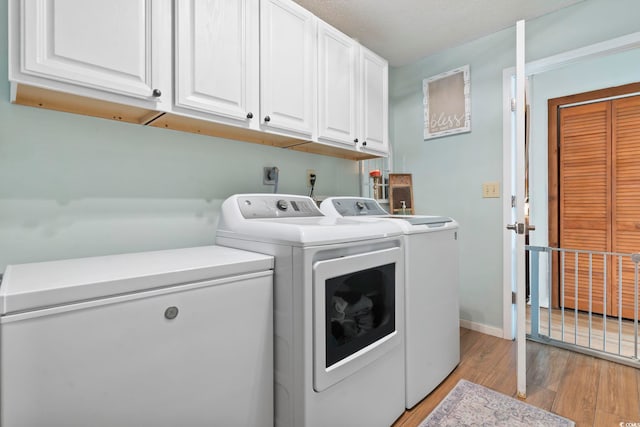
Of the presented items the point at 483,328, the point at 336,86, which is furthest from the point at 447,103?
the point at 483,328

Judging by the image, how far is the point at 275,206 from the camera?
5.68ft

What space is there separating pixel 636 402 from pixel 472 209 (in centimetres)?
149

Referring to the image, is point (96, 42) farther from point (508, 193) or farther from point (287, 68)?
point (508, 193)

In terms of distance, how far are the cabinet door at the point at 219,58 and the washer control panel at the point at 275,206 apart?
1.29ft

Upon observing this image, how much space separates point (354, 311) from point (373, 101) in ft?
5.20

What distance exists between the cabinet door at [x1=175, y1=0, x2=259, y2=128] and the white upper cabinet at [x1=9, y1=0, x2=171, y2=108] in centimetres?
7

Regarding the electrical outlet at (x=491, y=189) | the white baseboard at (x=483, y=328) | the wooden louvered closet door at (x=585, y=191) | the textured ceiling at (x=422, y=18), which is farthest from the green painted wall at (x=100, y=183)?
the wooden louvered closet door at (x=585, y=191)

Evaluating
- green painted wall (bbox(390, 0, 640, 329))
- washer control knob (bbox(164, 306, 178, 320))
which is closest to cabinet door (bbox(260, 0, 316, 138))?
washer control knob (bbox(164, 306, 178, 320))

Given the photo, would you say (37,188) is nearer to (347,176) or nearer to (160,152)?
(160,152)

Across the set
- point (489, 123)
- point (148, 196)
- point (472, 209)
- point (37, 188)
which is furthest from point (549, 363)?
point (37, 188)

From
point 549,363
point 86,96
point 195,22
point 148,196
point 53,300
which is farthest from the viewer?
point 549,363

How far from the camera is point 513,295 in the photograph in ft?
8.04

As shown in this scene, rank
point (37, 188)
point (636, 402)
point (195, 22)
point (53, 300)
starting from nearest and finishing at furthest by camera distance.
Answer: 1. point (53, 300)
2. point (37, 188)
3. point (195, 22)
4. point (636, 402)

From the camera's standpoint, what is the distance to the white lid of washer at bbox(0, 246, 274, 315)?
781mm
